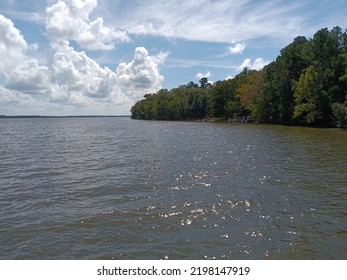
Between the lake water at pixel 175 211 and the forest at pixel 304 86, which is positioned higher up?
the forest at pixel 304 86

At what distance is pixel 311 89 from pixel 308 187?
60.9 meters

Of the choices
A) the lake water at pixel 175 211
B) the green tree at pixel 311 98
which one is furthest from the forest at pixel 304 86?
the lake water at pixel 175 211

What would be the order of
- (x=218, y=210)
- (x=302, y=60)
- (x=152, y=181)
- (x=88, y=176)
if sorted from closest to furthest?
(x=218, y=210) → (x=152, y=181) → (x=88, y=176) → (x=302, y=60)

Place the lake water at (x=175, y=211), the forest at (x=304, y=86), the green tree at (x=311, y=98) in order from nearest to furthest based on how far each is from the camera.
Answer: the lake water at (x=175, y=211), the forest at (x=304, y=86), the green tree at (x=311, y=98)

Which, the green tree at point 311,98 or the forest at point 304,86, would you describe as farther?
the green tree at point 311,98

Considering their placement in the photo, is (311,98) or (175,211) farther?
(311,98)

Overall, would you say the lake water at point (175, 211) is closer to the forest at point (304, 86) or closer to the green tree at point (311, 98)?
the forest at point (304, 86)

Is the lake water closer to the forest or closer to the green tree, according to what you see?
the forest

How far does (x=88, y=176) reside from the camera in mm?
20344

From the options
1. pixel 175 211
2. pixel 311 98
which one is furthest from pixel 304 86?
Result: pixel 175 211

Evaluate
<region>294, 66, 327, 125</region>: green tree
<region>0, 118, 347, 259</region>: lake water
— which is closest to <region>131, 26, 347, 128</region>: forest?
<region>294, 66, 327, 125</region>: green tree

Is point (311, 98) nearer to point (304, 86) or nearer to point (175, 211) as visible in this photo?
point (304, 86)

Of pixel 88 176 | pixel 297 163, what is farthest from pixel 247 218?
pixel 297 163

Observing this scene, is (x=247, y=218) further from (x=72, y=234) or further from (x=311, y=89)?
(x=311, y=89)
